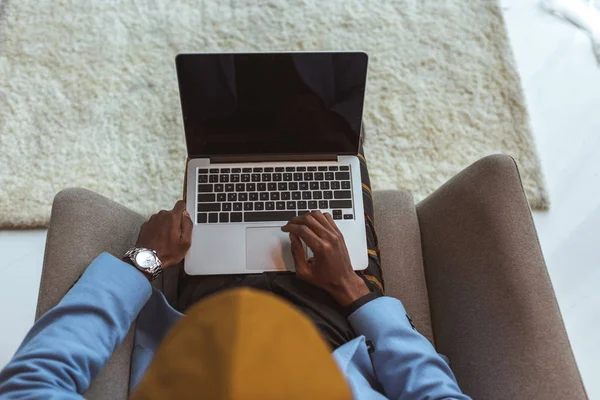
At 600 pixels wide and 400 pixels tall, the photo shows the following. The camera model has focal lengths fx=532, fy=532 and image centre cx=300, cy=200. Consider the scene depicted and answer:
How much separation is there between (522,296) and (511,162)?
0.25 meters

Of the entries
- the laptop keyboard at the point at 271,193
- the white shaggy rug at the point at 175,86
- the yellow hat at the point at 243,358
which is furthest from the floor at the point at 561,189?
the yellow hat at the point at 243,358

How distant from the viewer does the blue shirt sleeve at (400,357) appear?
31.0 inches

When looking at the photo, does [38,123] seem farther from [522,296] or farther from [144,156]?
[522,296]

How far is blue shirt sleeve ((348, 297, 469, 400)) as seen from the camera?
31.0 inches

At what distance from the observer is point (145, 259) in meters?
0.91

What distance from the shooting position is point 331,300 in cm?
95

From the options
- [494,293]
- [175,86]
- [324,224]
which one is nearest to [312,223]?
[324,224]

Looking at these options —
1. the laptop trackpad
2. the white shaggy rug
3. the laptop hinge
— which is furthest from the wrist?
the white shaggy rug

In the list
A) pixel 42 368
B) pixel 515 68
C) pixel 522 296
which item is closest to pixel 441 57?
pixel 515 68

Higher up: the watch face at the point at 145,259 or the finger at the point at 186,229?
the finger at the point at 186,229

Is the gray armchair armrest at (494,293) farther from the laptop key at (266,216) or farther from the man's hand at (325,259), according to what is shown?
the laptop key at (266,216)

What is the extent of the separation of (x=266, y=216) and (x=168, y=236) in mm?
191

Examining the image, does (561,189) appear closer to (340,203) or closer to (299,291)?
(340,203)

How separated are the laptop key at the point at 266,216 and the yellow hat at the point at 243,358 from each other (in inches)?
21.5
